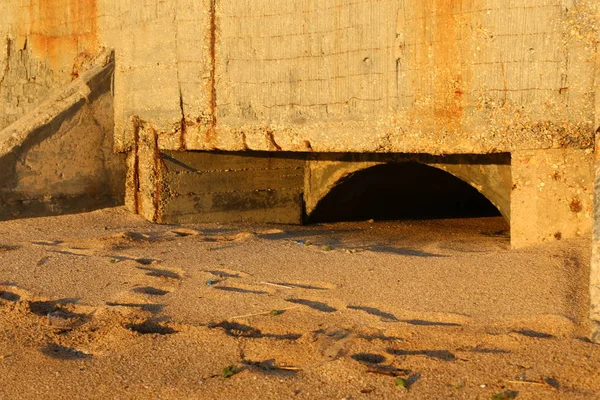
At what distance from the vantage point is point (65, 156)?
24.7ft

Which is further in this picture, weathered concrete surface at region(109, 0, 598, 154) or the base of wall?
the base of wall

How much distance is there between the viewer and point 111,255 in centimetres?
584

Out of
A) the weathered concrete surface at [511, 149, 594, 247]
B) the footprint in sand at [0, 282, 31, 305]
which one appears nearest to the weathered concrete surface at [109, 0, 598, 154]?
the weathered concrete surface at [511, 149, 594, 247]

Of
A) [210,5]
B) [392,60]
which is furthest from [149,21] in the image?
[392,60]

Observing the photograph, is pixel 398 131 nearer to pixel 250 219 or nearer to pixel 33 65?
pixel 250 219

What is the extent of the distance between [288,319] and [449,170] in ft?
9.49

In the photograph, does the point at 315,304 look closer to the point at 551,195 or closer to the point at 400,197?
the point at 551,195

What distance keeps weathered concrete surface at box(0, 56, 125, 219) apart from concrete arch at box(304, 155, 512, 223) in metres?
1.81

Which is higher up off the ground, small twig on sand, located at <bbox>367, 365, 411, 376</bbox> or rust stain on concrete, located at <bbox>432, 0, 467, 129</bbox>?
rust stain on concrete, located at <bbox>432, 0, 467, 129</bbox>

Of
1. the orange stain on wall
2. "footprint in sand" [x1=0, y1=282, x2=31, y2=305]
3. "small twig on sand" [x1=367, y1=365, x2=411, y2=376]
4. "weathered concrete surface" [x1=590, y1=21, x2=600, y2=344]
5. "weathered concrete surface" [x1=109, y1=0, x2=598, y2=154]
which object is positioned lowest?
"small twig on sand" [x1=367, y1=365, x2=411, y2=376]

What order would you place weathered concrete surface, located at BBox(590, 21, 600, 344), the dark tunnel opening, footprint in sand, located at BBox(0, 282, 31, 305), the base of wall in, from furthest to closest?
1. the dark tunnel opening
2. the base of wall
3. footprint in sand, located at BBox(0, 282, 31, 305)
4. weathered concrete surface, located at BBox(590, 21, 600, 344)

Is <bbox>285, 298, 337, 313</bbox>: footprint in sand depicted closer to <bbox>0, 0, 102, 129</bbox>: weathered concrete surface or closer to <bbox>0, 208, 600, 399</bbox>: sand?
<bbox>0, 208, 600, 399</bbox>: sand

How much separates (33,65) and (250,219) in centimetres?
283

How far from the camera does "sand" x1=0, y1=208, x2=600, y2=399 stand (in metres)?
3.46
